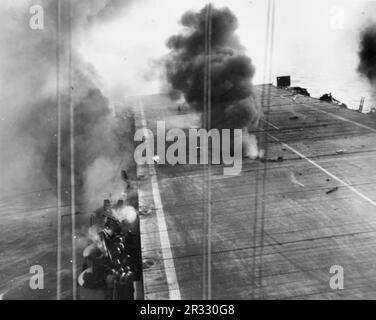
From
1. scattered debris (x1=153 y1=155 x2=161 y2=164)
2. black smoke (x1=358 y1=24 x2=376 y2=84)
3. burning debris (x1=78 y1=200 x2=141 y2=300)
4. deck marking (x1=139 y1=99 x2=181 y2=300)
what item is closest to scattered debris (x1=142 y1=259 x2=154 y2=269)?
deck marking (x1=139 y1=99 x2=181 y2=300)

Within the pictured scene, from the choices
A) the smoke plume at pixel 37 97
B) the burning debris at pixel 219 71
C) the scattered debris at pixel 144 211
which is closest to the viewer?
the scattered debris at pixel 144 211

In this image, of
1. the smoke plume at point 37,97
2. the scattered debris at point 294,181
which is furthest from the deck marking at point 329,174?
the smoke plume at point 37,97

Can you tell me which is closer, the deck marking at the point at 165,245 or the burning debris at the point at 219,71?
the deck marking at the point at 165,245

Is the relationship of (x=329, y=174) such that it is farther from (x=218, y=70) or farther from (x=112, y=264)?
(x=112, y=264)

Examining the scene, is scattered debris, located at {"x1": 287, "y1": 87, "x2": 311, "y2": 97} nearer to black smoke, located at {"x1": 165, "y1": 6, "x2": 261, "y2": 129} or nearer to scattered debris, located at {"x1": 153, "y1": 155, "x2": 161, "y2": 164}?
black smoke, located at {"x1": 165, "y1": 6, "x2": 261, "y2": 129}

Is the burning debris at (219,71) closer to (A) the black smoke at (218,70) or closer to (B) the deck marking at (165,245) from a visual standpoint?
(A) the black smoke at (218,70)

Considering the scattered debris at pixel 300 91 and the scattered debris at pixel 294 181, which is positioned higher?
the scattered debris at pixel 300 91
